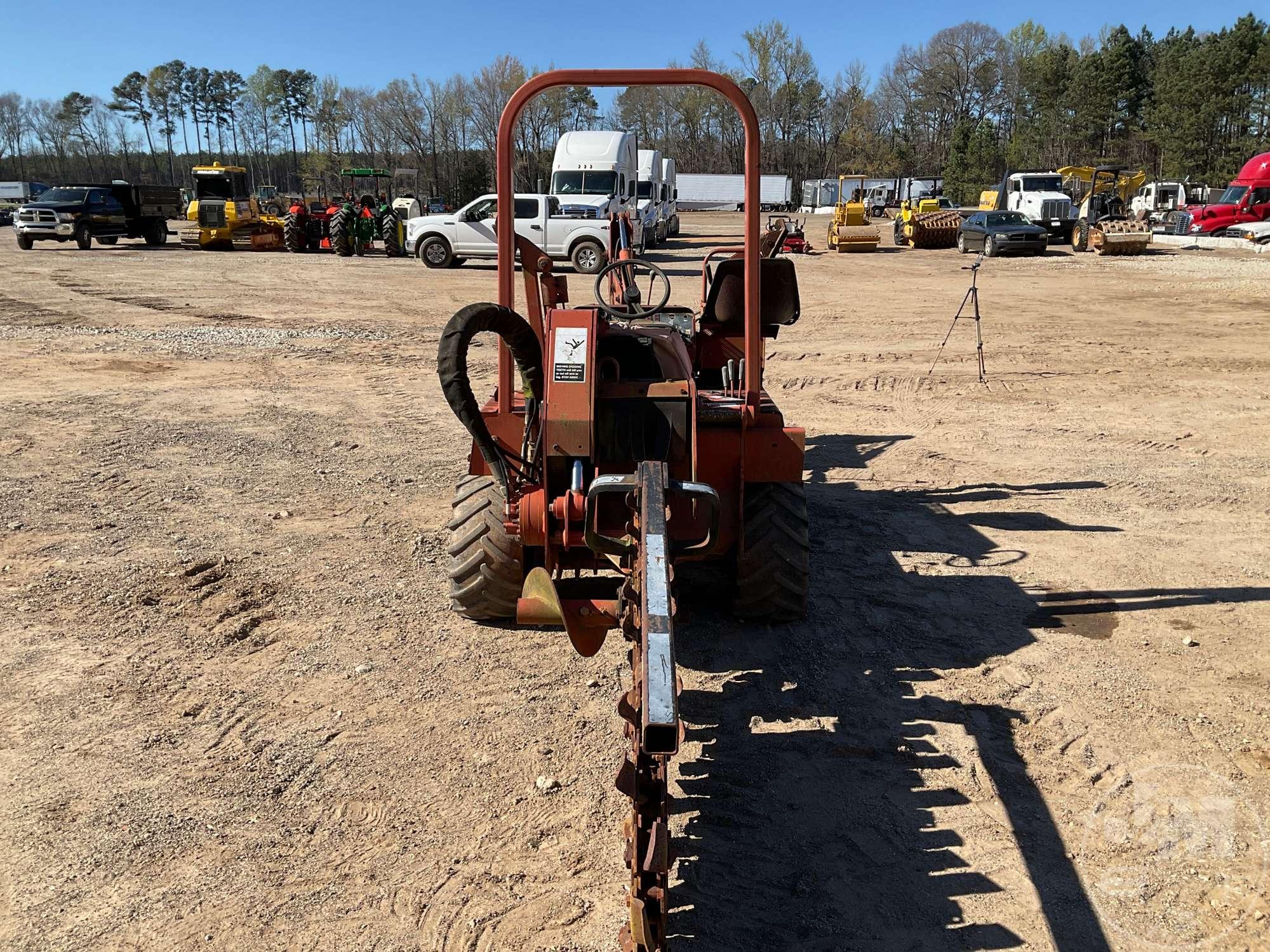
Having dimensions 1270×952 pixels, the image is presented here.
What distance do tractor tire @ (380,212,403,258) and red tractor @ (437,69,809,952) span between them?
880 inches

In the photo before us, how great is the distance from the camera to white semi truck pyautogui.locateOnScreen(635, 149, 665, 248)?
26.2m

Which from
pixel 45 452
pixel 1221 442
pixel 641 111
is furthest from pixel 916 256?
pixel 641 111

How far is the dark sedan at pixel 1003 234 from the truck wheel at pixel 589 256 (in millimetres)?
11832

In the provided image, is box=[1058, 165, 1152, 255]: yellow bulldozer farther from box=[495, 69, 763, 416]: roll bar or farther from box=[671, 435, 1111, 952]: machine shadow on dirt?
box=[495, 69, 763, 416]: roll bar

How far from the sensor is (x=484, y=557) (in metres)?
4.63

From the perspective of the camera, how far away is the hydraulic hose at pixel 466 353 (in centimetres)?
374

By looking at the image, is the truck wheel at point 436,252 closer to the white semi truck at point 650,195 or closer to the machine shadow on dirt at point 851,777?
the white semi truck at point 650,195

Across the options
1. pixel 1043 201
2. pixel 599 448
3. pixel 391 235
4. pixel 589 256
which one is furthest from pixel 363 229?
pixel 599 448

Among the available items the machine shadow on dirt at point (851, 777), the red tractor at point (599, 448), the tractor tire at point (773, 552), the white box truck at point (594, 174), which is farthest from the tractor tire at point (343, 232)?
the tractor tire at point (773, 552)

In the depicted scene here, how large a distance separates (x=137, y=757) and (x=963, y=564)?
4.55m

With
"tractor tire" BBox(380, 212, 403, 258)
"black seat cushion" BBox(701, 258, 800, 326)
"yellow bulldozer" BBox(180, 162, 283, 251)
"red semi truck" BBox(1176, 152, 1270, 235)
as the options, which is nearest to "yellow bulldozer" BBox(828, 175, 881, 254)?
"red semi truck" BBox(1176, 152, 1270, 235)

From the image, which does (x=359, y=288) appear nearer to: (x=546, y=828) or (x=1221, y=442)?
(x=1221, y=442)

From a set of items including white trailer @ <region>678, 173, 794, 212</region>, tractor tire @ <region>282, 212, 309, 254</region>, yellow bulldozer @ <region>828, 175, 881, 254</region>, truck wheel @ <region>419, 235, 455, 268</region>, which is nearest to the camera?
truck wheel @ <region>419, 235, 455, 268</region>

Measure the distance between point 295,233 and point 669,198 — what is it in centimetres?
1248
